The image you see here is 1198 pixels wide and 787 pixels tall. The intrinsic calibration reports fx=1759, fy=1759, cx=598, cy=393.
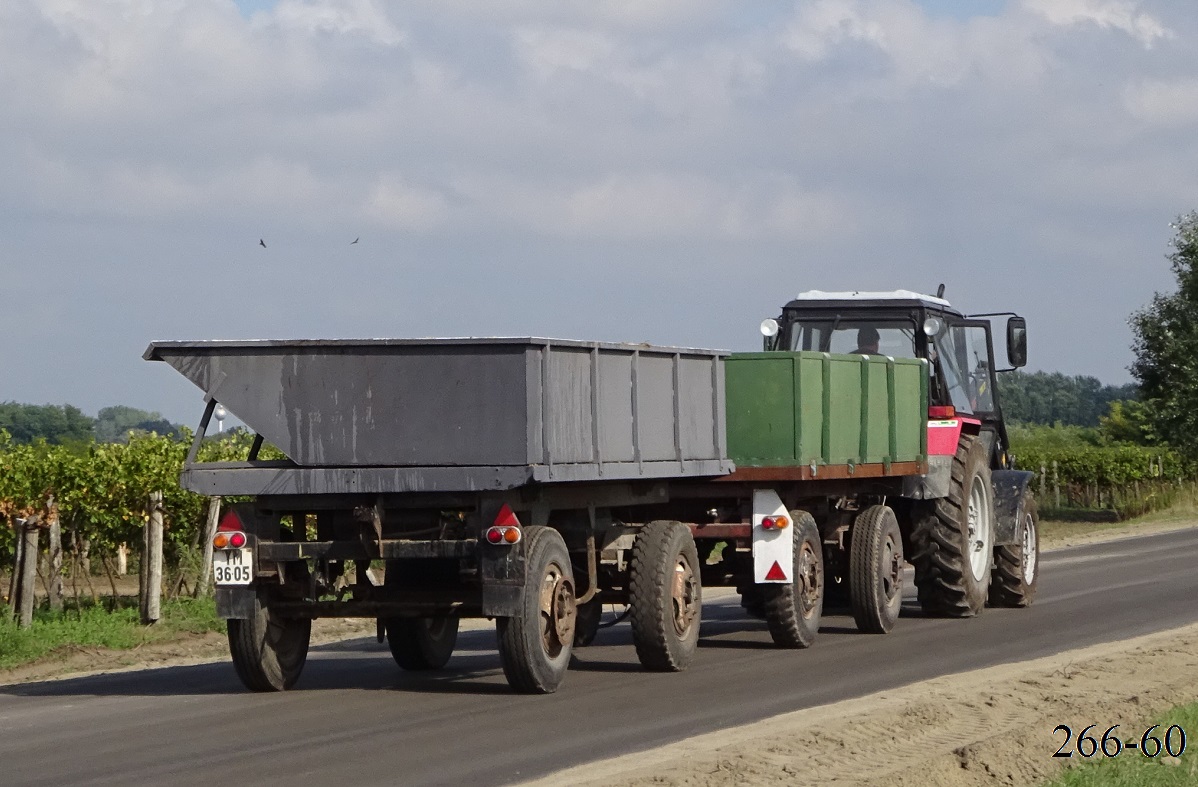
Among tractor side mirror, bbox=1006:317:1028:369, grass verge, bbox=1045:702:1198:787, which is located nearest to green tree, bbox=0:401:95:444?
tractor side mirror, bbox=1006:317:1028:369

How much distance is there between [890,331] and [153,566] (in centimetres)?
794

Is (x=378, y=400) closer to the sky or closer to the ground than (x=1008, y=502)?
closer to the sky

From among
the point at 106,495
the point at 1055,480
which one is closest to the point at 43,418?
the point at 1055,480

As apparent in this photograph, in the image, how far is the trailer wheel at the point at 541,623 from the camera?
11.4 m

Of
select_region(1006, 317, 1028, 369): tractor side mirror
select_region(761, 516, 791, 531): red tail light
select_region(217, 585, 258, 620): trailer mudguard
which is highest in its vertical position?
select_region(1006, 317, 1028, 369): tractor side mirror

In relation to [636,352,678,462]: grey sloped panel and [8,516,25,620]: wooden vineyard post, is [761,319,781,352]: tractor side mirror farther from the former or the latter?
[8,516,25,620]: wooden vineyard post

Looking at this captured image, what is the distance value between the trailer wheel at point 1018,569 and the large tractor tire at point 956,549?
1.65 ft

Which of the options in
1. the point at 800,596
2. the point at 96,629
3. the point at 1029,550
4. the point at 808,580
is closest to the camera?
the point at 800,596

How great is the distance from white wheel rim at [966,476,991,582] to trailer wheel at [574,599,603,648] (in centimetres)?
476

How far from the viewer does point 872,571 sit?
621 inches

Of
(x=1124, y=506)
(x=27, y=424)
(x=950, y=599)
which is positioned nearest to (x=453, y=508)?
(x=950, y=599)

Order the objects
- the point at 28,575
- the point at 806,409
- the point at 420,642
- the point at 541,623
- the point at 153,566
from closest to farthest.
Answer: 1. the point at 541,623
2. the point at 420,642
3. the point at 806,409
4. the point at 28,575
5. the point at 153,566

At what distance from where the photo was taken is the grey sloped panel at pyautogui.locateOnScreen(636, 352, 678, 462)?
12.8 m

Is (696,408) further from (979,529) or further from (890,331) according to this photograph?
(979,529)
